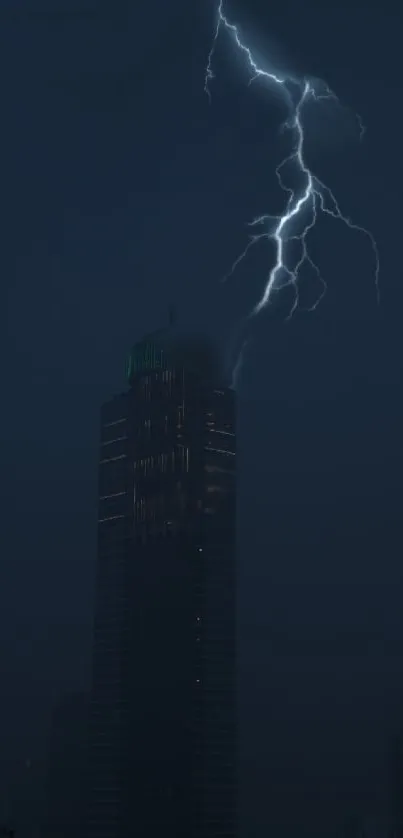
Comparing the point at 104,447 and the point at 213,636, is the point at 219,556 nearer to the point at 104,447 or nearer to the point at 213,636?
the point at 213,636

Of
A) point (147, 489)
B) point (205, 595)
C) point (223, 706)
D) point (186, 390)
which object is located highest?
point (186, 390)

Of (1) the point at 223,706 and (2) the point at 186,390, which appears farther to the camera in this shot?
(2) the point at 186,390

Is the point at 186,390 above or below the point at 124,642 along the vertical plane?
above

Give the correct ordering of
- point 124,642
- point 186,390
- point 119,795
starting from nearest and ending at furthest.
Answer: point 119,795 < point 124,642 < point 186,390

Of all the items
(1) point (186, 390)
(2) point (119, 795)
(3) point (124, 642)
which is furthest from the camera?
(1) point (186, 390)

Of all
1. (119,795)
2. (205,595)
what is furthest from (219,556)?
(119,795)

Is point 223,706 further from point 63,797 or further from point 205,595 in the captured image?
point 63,797
